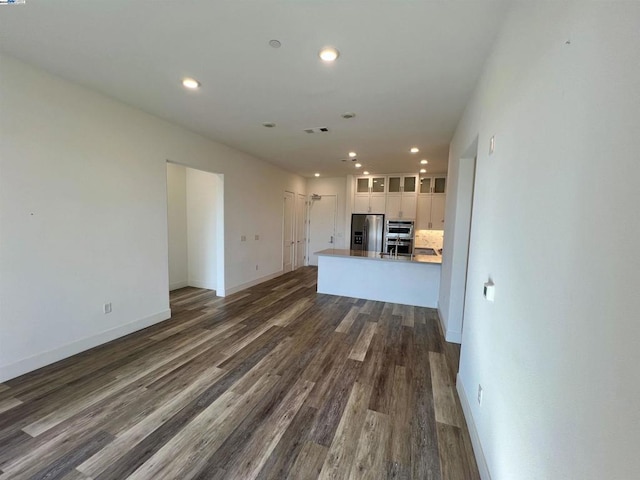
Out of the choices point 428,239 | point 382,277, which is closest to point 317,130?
point 382,277

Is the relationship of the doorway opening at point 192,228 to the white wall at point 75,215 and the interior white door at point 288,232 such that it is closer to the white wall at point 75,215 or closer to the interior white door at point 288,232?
the white wall at point 75,215

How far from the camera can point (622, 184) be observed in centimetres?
63

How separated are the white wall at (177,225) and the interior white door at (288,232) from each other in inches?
94.1

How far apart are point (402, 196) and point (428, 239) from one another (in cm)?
137

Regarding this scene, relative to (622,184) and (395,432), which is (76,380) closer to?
(395,432)

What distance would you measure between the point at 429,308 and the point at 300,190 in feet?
16.0

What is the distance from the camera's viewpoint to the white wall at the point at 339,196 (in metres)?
7.66

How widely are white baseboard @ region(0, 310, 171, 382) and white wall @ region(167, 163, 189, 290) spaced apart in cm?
189

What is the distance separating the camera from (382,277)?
4.81 m

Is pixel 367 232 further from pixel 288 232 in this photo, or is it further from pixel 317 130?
pixel 317 130

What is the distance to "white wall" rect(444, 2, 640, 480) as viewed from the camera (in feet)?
2.03

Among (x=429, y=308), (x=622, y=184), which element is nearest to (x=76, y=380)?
(x=622, y=184)

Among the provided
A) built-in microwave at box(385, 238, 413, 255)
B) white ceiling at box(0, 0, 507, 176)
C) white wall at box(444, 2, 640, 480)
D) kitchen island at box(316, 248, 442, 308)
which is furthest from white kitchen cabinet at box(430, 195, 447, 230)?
white wall at box(444, 2, 640, 480)

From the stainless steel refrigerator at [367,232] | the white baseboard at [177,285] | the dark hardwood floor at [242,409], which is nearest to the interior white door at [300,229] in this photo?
the stainless steel refrigerator at [367,232]
